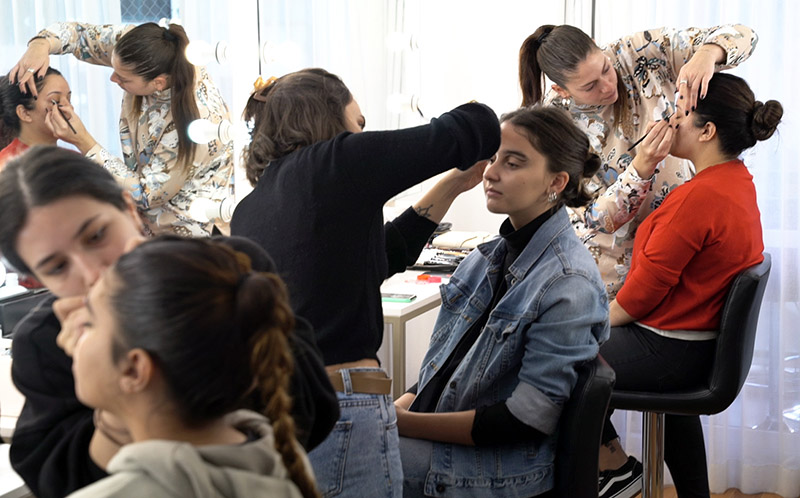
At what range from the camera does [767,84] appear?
2742 millimetres

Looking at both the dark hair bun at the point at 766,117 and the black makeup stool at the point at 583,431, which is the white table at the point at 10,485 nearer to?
the black makeup stool at the point at 583,431

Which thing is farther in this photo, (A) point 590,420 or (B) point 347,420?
(A) point 590,420

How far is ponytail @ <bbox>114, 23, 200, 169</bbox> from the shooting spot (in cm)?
152

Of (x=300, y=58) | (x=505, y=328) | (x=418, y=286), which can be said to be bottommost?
(x=418, y=286)

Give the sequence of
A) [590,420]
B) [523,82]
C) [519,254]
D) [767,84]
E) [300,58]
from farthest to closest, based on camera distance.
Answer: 1. [767,84]
2. [523,82]
3. [300,58]
4. [519,254]
5. [590,420]

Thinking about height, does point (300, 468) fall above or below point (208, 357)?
below

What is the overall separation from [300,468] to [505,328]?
2.55 feet

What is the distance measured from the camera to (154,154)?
62.0 inches

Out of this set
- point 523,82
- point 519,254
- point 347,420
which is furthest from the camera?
point 523,82

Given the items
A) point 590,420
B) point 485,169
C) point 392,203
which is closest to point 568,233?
point 485,169

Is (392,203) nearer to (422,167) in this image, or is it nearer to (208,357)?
(422,167)

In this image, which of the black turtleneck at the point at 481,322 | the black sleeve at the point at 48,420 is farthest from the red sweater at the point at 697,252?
the black sleeve at the point at 48,420

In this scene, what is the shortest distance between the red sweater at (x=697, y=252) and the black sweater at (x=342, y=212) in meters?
0.87

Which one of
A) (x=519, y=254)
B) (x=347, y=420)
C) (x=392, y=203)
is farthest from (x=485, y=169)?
(x=392, y=203)
